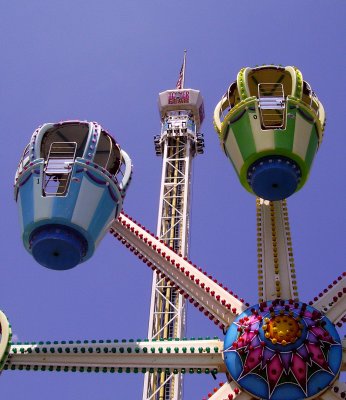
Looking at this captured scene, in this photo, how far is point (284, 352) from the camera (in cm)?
871

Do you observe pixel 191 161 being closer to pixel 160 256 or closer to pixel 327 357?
pixel 160 256

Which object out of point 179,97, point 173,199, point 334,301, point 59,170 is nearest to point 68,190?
point 59,170

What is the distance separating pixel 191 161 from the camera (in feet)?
87.2

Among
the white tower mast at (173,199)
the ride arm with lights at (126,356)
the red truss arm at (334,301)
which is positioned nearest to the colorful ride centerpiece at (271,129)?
the red truss arm at (334,301)

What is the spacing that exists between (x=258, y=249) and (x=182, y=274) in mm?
1151

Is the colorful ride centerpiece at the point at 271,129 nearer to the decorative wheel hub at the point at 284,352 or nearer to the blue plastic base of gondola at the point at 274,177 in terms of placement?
the blue plastic base of gondola at the point at 274,177

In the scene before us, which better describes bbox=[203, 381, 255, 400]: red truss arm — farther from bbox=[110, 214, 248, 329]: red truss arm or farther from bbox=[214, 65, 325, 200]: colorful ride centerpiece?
bbox=[214, 65, 325, 200]: colorful ride centerpiece

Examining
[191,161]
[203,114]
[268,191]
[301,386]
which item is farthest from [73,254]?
[203,114]

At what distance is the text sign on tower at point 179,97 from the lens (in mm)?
27641

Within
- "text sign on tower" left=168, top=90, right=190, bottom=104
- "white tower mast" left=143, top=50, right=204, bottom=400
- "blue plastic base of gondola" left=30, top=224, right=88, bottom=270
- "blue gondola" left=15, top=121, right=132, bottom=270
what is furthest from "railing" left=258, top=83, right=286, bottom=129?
"text sign on tower" left=168, top=90, right=190, bottom=104

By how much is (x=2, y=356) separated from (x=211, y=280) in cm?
308

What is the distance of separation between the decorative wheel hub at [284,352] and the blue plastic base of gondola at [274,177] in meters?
1.47

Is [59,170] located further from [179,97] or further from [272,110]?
[179,97]

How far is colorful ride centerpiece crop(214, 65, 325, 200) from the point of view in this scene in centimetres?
930
